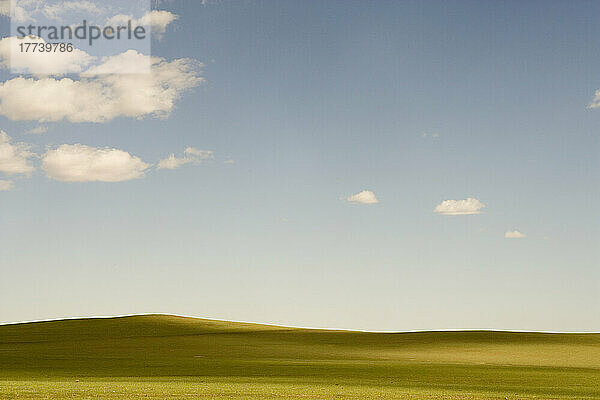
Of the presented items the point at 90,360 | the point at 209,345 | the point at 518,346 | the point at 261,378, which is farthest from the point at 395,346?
the point at 261,378

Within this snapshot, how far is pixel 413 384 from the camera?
40.3 metres

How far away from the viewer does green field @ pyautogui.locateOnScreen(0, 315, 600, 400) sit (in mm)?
34469

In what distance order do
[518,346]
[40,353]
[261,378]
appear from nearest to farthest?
[261,378]
[40,353]
[518,346]

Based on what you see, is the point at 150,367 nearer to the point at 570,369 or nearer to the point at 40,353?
the point at 40,353

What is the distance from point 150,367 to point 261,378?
13915 mm

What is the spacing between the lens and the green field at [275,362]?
34.5 m

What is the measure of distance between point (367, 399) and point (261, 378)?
14542 mm

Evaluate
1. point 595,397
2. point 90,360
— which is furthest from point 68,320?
point 595,397

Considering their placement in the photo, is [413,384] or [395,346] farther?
[395,346]

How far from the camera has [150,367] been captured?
178 ft

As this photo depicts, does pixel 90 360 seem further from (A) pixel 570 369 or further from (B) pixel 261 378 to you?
(A) pixel 570 369

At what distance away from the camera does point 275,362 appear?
200 feet

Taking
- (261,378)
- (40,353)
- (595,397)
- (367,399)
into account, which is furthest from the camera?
(40,353)

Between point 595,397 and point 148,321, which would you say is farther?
point 148,321
